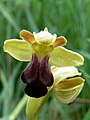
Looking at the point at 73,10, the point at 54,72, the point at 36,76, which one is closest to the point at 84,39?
the point at 73,10

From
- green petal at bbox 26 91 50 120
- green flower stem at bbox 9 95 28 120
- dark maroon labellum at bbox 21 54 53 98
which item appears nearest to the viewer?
dark maroon labellum at bbox 21 54 53 98

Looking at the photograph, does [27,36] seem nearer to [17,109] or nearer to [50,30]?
[17,109]

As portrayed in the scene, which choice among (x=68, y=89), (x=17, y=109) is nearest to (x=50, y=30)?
(x=17, y=109)

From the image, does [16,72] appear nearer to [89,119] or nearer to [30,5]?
[30,5]

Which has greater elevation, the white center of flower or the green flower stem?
the white center of flower

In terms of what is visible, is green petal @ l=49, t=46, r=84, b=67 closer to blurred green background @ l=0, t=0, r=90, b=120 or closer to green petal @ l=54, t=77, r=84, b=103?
green petal @ l=54, t=77, r=84, b=103

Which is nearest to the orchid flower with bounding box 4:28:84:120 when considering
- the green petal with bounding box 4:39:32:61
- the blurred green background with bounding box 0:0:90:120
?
the green petal with bounding box 4:39:32:61
